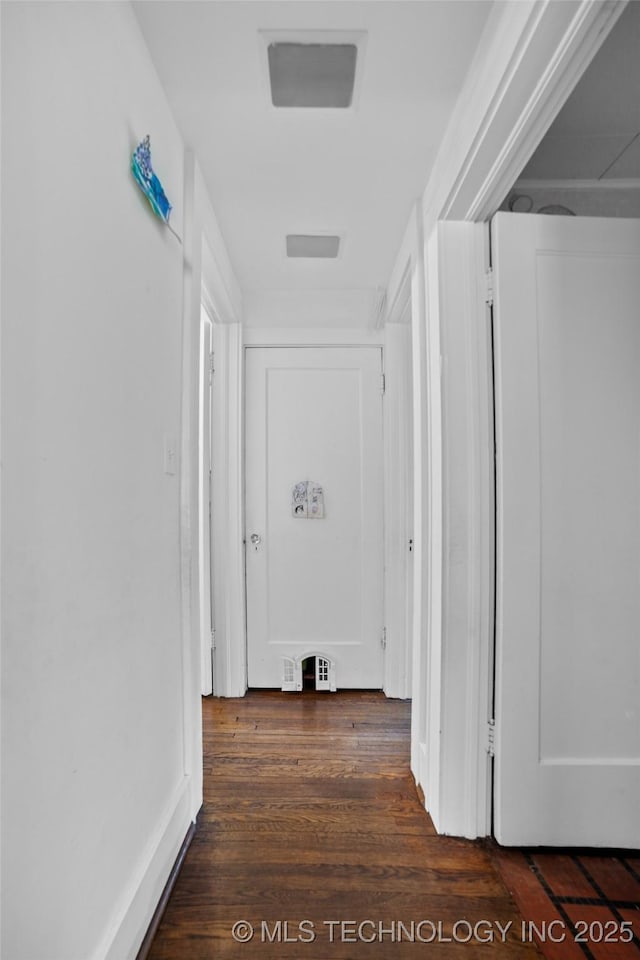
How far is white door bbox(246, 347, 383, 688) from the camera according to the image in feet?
10.5

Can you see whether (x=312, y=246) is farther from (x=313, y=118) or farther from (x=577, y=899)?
(x=577, y=899)

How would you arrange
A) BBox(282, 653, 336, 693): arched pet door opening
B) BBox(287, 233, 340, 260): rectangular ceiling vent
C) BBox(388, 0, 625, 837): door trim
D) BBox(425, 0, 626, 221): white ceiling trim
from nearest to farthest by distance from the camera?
1. BBox(425, 0, 626, 221): white ceiling trim
2. BBox(388, 0, 625, 837): door trim
3. BBox(287, 233, 340, 260): rectangular ceiling vent
4. BBox(282, 653, 336, 693): arched pet door opening

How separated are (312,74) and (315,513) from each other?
84.8 inches

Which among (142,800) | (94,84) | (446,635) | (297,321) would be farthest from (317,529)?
(94,84)

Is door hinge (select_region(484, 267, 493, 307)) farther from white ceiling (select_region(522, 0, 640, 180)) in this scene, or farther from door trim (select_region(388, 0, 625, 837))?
white ceiling (select_region(522, 0, 640, 180))

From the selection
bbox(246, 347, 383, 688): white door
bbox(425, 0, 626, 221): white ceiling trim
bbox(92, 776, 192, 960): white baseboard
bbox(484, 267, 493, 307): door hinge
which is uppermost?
bbox(425, 0, 626, 221): white ceiling trim

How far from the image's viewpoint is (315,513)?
321 centimetres

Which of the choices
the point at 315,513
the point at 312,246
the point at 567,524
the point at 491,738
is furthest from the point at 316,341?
the point at 491,738

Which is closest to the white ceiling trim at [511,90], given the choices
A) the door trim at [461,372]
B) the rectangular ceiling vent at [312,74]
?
the door trim at [461,372]

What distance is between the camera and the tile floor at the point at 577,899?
136 centimetres

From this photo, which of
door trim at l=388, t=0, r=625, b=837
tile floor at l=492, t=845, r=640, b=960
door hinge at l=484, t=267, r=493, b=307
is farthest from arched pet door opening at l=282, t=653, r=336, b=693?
door hinge at l=484, t=267, r=493, b=307

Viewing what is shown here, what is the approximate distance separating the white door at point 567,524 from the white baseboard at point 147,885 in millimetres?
1034

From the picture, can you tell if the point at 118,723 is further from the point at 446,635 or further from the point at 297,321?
the point at 297,321

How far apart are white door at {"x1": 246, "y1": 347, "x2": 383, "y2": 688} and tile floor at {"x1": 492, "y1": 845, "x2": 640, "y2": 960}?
5.04 feet
